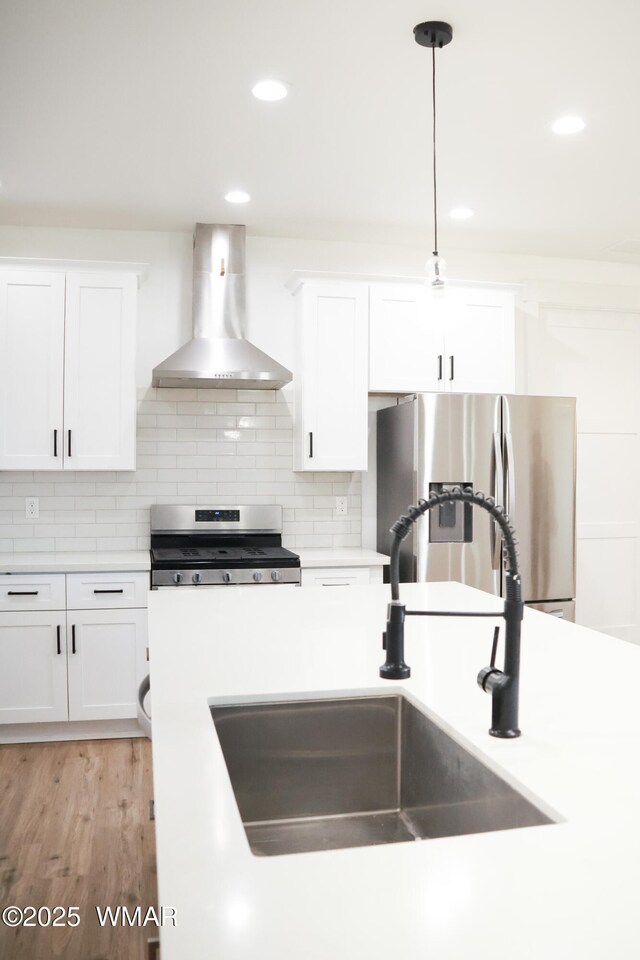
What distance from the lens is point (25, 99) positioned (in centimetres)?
297

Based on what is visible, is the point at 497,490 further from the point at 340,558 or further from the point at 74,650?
the point at 74,650

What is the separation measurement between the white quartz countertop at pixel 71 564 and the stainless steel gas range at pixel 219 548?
0.11 m

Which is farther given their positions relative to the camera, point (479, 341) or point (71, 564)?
point (479, 341)

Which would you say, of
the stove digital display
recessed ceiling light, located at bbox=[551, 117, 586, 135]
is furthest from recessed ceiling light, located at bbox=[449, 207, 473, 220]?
the stove digital display

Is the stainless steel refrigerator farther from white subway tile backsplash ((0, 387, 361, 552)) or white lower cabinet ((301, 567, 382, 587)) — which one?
white subway tile backsplash ((0, 387, 361, 552))

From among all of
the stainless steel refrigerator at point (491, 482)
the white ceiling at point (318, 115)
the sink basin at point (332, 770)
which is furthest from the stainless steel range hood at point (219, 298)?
the sink basin at point (332, 770)

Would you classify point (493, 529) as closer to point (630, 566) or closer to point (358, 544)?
point (358, 544)

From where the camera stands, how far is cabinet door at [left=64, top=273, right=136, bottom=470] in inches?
163

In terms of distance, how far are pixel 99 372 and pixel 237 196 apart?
1.15m

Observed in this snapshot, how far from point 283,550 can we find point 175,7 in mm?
2709

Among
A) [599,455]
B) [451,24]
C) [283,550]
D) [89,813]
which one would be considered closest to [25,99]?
[451,24]

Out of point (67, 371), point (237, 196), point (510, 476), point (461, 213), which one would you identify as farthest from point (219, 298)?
point (510, 476)

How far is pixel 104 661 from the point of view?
156 inches

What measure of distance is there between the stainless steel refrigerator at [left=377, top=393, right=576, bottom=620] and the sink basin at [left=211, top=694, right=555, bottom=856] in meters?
2.58
